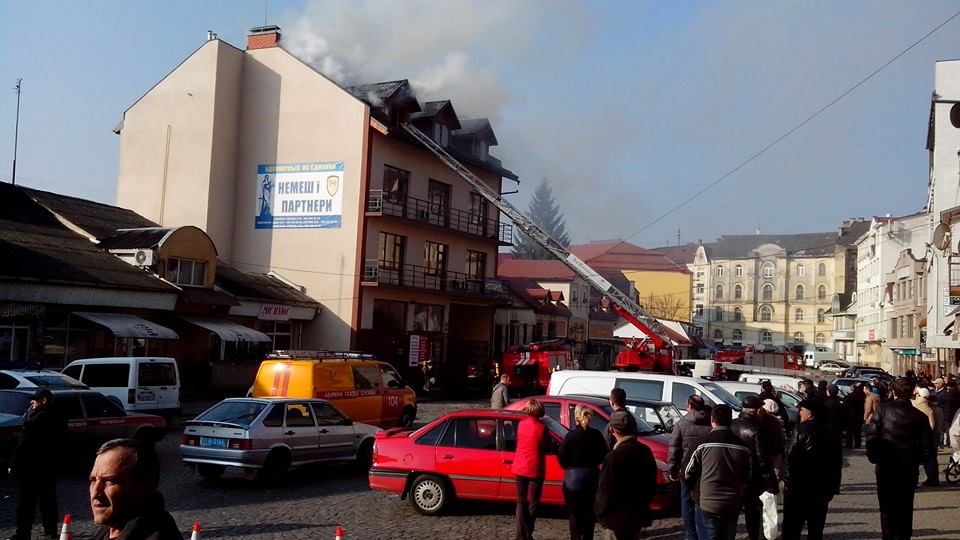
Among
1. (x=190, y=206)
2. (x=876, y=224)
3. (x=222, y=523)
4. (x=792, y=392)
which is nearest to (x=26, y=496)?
(x=222, y=523)

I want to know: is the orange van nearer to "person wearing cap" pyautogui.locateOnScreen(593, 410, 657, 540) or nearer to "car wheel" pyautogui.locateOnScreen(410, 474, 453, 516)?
"car wheel" pyautogui.locateOnScreen(410, 474, 453, 516)

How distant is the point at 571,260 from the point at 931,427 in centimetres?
2279

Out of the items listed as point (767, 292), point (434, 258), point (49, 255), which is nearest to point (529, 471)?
point (49, 255)

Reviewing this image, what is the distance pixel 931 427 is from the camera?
15266 mm

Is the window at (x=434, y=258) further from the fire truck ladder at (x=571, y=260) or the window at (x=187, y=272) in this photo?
the window at (x=187, y=272)

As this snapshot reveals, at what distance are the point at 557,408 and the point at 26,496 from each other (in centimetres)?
730

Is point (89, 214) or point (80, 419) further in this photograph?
point (89, 214)

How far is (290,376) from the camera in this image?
61.3 feet

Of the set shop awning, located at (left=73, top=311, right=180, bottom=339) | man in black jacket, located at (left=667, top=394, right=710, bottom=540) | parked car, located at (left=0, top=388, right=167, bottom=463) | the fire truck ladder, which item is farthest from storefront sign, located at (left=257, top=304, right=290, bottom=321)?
man in black jacket, located at (left=667, top=394, right=710, bottom=540)

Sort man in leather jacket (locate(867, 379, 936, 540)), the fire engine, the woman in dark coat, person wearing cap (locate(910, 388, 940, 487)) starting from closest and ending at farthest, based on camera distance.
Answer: the woman in dark coat < man in leather jacket (locate(867, 379, 936, 540)) < person wearing cap (locate(910, 388, 940, 487)) < the fire engine

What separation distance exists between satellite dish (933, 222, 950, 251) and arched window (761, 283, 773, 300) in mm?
82273

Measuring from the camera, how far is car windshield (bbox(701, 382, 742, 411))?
58.5 feet

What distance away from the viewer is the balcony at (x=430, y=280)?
38.9 meters

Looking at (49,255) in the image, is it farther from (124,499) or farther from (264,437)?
(124,499)
